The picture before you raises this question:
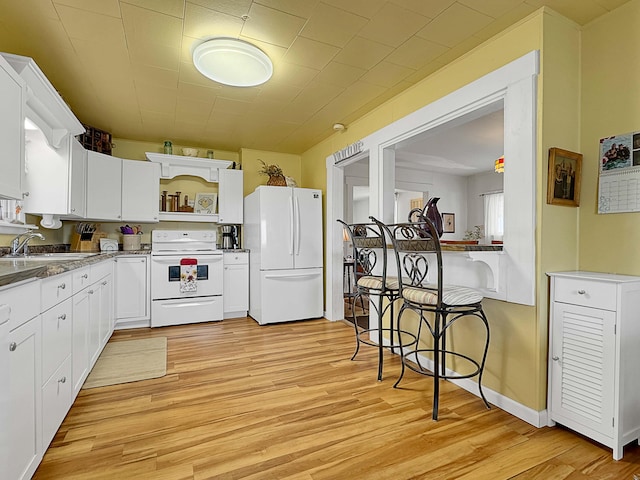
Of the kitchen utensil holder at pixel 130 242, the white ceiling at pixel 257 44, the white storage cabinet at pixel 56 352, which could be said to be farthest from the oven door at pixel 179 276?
the white storage cabinet at pixel 56 352

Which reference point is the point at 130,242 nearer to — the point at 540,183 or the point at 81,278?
the point at 81,278

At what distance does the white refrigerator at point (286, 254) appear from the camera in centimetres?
418

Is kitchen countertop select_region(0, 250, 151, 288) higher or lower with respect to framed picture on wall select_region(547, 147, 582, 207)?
lower

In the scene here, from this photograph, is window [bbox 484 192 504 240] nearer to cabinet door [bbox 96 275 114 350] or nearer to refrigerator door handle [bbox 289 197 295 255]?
refrigerator door handle [bbox 289 197 295 255]

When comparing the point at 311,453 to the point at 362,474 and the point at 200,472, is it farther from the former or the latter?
the point at 200,472

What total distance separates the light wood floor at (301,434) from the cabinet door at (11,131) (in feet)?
4.61

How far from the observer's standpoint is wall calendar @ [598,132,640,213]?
1853mm

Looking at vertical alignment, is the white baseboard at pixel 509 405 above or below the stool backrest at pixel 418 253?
below

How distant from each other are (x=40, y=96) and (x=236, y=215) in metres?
2.65

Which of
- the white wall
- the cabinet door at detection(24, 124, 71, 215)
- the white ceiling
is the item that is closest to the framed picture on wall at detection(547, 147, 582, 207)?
the white ceiling

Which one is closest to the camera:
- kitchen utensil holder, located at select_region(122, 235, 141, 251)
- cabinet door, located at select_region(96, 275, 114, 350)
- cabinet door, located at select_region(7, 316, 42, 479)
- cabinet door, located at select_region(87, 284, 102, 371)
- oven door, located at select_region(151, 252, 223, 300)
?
cabinet door, located at select_region(7, 316, 42, 479)

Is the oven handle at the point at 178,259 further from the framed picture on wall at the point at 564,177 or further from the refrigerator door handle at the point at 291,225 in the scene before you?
the framed picture on wall at the point at 564,177

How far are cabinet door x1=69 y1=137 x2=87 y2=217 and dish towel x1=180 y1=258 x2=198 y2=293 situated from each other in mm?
1192

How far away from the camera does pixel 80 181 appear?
11.7ft
